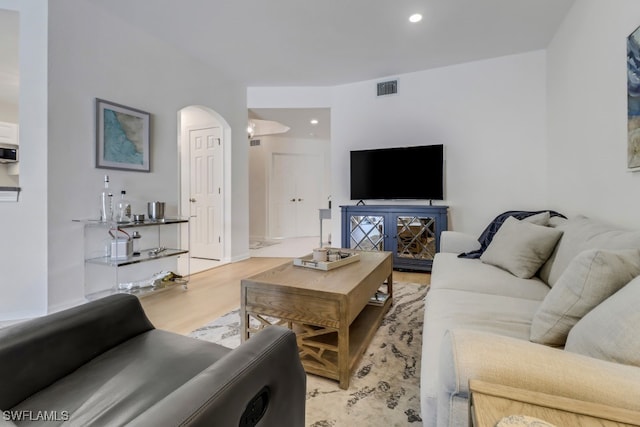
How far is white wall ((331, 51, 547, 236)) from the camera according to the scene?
336 centimetres

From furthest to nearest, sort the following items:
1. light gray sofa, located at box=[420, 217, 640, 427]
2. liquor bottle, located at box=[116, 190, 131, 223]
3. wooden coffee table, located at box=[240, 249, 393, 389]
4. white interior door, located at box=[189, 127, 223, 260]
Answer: white interior door, located at box=[189, 127, 223, 260], liquor bottle, located at box=[116, 190, 131, 223], wooden coffee table, located at box=[240, 249, 393, 389], light gray sofa, located at box=[420, 217, 640, 427]

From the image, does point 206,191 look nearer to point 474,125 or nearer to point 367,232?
point 367,232

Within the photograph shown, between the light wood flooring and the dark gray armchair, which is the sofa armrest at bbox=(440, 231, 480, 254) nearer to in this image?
the light wood flooring

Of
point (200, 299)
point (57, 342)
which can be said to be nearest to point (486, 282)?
point (57, 342)

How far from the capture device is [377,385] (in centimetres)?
Result: 147

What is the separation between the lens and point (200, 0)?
8.25 feet

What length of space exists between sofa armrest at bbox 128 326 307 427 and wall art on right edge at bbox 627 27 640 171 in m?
2.01

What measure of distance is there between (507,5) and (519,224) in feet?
6.33

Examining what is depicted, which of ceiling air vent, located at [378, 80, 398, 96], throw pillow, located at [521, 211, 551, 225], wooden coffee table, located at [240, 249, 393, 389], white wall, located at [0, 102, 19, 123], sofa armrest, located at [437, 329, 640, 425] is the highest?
ceiling air vent, located at [378, 80, 398, 96]

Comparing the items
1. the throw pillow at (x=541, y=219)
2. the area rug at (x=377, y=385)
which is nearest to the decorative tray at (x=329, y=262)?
the area rug at (x=377, y=385)

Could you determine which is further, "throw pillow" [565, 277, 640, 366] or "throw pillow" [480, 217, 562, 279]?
"throw pillow" [480, 217, 562, 279]

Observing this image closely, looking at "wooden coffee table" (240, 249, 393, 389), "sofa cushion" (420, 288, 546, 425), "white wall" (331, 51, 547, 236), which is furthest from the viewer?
"white wall" (331, 51, 547, 236)

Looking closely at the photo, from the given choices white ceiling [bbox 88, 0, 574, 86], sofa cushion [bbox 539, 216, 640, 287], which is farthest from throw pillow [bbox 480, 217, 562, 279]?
white ceiling [bbox 88, 0, 574, 86]

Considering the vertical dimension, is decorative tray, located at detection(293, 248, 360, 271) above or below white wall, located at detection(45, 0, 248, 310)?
Result: below
